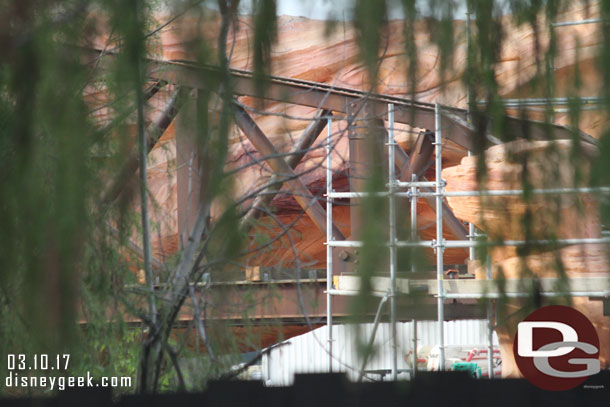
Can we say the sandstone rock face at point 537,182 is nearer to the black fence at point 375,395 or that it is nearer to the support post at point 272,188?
the black fence at point 375,395

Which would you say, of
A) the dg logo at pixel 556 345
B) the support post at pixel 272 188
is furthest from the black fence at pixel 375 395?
the dg logo at pixel 556 345

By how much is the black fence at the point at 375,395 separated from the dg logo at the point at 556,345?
29.6 inches

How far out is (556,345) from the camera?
100 inches

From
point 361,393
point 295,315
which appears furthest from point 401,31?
point 295,315

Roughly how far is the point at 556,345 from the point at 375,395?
1.35 meters

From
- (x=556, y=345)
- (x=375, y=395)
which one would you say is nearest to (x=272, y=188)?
(x=556, y=345)

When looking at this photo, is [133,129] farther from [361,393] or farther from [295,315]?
[295,315]

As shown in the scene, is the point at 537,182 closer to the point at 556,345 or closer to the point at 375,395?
the point at 375,395

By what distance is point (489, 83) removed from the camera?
1152 millimetres

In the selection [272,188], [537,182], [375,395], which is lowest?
[375,395]

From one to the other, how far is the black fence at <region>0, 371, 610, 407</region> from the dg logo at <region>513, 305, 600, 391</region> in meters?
0.75

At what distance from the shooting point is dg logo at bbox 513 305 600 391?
232 centimetres

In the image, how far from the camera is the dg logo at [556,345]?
2.32 m

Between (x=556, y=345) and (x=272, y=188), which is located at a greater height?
(x=272, y=188)
